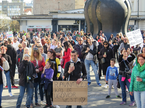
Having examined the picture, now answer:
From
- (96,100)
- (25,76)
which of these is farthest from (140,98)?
(25,76)

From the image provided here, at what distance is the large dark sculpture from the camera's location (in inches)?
819

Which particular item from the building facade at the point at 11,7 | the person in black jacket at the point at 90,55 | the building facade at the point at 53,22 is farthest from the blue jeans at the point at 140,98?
the building facade at the point at 11,7

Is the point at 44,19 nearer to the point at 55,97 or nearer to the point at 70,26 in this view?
the point at 70,26

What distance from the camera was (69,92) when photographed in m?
5.40

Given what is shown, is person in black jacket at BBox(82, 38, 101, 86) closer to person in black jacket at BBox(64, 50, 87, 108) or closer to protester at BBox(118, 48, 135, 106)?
protester at BBox(118, 48, 135, 106)

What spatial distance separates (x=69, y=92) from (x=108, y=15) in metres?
16.7

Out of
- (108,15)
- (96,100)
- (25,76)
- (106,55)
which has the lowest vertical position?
(96,100)

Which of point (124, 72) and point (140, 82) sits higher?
point (124, 72)

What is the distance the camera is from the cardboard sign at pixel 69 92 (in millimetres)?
5387

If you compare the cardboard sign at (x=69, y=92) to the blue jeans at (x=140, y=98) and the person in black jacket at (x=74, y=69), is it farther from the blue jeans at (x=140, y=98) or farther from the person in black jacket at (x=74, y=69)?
the blue jeans at (x=140, y=98)

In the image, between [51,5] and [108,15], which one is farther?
[51,5]

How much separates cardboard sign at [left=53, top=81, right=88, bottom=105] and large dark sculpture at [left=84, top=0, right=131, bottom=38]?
53.7 feet

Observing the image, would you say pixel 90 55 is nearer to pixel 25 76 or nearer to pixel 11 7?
pixel 25 76

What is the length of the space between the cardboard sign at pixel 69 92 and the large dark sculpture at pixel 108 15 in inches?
644
